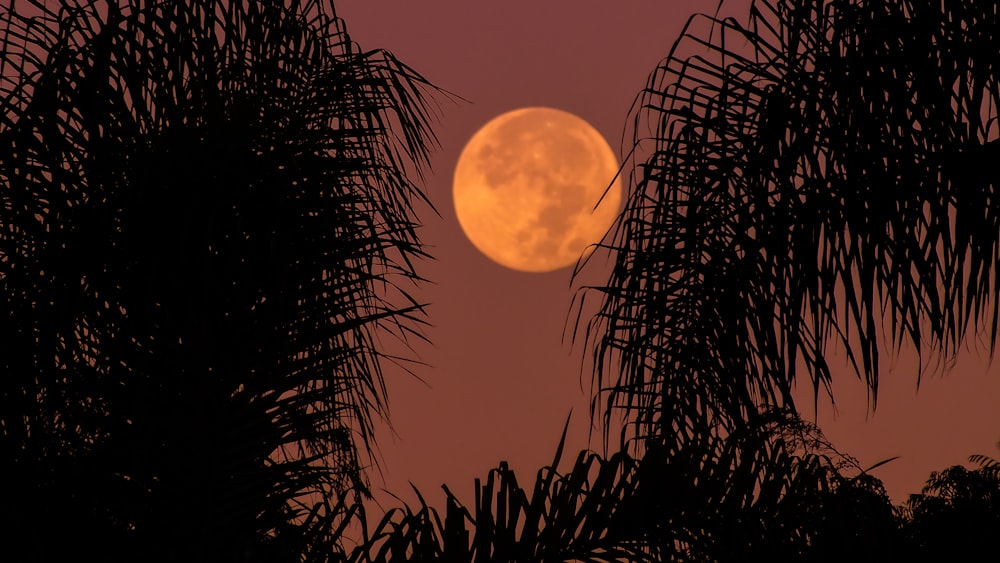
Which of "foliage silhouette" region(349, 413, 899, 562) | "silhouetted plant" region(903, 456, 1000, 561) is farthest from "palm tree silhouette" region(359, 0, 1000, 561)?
"silhouetted plant" region(903, 456, 1000, 561)

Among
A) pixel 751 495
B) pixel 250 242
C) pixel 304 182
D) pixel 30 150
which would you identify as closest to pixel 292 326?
pixel 250 242

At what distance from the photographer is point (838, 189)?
2.24 metres

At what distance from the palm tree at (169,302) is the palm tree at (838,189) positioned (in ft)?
2.40

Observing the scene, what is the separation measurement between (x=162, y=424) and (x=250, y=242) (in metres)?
0.39

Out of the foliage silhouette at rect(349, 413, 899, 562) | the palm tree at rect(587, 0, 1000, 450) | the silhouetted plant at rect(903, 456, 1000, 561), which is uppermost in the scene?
the silhouetted plant at rect(903, 456, 1000, 561)

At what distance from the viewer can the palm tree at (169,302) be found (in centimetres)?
185

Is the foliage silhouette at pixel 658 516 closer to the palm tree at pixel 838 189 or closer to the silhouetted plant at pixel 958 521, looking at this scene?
the palm tree at pixel 838 189

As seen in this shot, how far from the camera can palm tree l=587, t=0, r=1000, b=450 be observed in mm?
2025

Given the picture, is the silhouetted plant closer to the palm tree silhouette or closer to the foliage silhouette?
the palm tree silhouette

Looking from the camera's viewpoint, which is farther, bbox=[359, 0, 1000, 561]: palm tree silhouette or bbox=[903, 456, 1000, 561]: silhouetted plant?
bbox=[903, 456, 1000, 561]: silhouetted plant

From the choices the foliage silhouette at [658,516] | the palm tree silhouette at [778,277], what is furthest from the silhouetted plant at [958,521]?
the foliage silhouette at [658,516]

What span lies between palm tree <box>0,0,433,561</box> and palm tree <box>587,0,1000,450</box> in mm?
730

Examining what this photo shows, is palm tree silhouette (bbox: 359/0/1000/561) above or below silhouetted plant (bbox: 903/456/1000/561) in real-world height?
below

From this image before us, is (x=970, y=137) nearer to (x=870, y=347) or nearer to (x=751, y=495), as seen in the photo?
(x=870, y=347)
